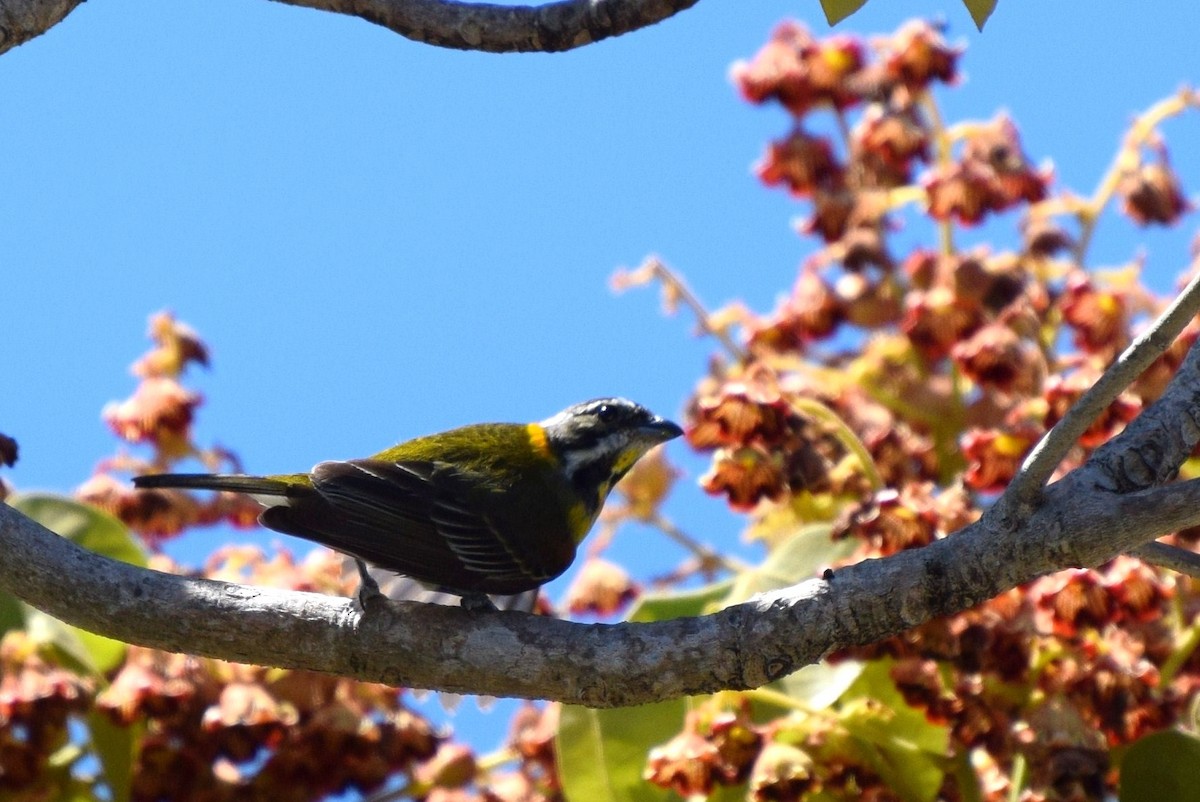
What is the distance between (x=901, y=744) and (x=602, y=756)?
0.73 meters

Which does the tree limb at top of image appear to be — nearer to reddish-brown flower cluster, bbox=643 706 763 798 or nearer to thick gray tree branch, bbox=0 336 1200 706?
thick gray tree branch, bbox=0 336 1200 706

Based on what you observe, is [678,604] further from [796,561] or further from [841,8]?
[841,8]

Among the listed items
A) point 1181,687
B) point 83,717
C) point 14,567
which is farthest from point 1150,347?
point 83,717

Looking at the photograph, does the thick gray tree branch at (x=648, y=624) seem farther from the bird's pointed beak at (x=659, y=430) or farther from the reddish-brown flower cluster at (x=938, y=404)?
the bird's pointed beak at (x=659, y=430)

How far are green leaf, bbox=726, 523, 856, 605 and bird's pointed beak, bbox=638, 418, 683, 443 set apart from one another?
62 cm

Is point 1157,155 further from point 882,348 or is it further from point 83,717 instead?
point 83,717

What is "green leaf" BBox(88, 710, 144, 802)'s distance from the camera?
148 inches

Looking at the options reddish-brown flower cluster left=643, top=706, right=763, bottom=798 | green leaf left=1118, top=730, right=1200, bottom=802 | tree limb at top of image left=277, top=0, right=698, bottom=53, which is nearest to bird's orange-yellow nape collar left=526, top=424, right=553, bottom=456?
reddish-brown flower cluster left=643, top=706, right=763, bottom=798

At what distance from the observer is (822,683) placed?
3518 millimetres

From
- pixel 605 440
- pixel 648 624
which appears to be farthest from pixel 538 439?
pixel 648 624

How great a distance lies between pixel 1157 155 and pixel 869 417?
1.26 metres

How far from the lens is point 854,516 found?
330 cm

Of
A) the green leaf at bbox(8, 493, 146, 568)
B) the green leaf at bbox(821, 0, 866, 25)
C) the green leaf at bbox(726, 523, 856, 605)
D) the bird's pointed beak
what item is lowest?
the green leaf at bbox(726, 523, 856, 605)

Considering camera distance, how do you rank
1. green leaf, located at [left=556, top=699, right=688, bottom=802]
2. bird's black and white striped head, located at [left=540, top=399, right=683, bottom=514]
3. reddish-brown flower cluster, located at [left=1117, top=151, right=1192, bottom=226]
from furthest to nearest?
reddish-brown flower cluster, located at [left=1117, top=151, right=1192, bottom=226] → bird's black and white striped head, located at [left=540, top=399, right=683, bottom=514] → green leaf, located at [left=556, top=699, right=688, bottom=802]
